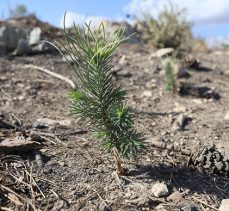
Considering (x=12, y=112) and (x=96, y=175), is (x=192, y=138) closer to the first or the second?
(x=96, y=175)

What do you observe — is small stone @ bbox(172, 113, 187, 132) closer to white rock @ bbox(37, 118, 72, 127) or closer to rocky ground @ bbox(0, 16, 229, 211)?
rocky ground @ bbox(0, 16, 229, 211)

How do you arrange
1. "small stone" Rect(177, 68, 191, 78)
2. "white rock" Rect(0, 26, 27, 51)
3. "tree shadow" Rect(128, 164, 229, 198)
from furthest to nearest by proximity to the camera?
1. "white rock" Rect(0, 26, 27, 51)
2. "small stone" Rect(177, 68, 191, 78)
3. "tree shadow" Rect(128, 164, 229, 198)

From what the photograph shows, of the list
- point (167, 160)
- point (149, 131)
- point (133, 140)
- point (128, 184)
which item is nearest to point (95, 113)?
point (133, 140)

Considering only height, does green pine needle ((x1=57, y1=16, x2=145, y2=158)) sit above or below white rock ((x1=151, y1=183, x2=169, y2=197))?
above

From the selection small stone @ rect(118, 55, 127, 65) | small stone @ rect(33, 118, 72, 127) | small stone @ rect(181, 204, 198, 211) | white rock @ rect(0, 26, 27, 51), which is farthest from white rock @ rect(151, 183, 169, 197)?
white rock @ rect(0, 26, 27, 51)

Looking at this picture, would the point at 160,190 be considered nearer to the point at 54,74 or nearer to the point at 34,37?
the point at 54,74

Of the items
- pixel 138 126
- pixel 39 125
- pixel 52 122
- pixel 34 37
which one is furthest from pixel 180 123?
pixel 34 37

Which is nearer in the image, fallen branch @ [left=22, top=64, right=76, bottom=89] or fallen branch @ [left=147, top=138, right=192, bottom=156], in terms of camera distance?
fallen branch @ [left=147, top=138, right=192, bottom=156]

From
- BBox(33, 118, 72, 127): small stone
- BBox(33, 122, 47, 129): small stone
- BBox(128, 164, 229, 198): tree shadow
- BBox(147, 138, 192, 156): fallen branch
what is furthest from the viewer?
BBox(33, 118, 72, 127): small stone
